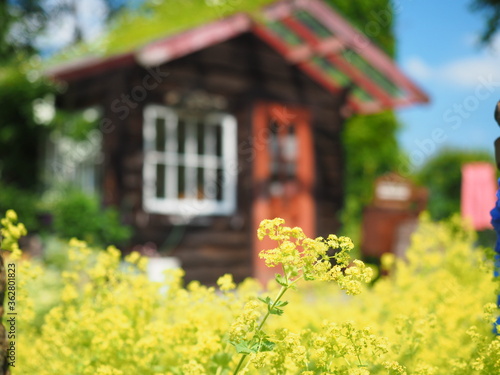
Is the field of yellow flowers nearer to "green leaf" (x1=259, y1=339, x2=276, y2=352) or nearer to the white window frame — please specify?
"green leaf" (x1=259, y1=339, x2=276, y2=352)

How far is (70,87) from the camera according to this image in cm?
938

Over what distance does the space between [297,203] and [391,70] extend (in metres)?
2.52

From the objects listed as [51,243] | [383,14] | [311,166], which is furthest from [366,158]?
[51,243]

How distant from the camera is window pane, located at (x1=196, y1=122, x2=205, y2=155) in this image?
9.07m

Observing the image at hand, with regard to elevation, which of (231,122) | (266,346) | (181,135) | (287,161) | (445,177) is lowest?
(266,346)

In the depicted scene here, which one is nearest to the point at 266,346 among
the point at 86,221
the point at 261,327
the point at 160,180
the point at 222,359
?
the point at 261,327

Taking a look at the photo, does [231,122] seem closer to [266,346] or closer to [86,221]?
[86,221]

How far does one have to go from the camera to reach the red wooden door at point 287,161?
928cm

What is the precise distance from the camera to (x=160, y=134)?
9.03 meters

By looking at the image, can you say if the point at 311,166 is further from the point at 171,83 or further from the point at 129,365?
the point at 129,365

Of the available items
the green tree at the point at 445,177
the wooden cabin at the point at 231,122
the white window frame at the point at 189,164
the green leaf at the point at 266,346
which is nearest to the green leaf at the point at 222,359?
the green leaf at the point at 266,346

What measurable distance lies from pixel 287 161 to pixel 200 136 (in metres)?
1.51

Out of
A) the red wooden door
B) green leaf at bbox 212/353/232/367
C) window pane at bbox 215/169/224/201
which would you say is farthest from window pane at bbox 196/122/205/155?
green leaf at bbox 212/353/232/367

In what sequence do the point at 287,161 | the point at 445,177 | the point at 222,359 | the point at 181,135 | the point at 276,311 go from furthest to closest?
the point at 445,177, the point at 287,161, the point at 181,135, the point at 222,359, the point at 276,311
